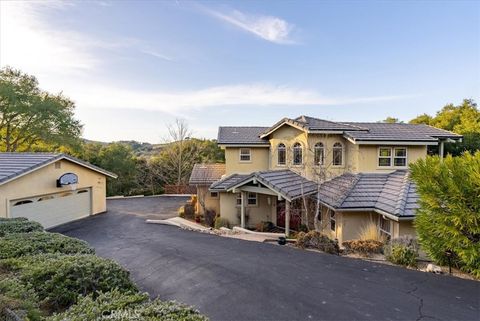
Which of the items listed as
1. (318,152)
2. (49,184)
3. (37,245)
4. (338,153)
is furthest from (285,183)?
(49,184)

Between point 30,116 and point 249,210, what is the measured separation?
27385 mm

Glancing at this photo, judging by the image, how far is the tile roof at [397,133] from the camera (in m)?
17.8

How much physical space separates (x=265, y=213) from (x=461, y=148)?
2291cm

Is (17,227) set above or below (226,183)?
below

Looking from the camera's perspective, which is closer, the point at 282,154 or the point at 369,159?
the point at 369,159

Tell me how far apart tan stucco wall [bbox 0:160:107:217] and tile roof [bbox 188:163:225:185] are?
728cm

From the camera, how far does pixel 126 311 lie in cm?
403

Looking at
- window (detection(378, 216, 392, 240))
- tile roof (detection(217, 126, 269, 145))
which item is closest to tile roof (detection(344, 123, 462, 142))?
window (detection(378, 216, 392, 240))

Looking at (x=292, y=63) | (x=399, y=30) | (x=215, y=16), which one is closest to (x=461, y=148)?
(x=399, y=30)

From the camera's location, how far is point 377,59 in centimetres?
2077

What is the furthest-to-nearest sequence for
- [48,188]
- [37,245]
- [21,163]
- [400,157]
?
[400,157]
[48,188]
[21,163]
[37,245]

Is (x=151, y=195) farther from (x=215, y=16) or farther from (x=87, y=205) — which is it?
(x=215, y=16)

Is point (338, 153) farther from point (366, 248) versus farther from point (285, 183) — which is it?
point (366, 248)

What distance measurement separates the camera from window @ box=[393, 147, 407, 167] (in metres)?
18.3
